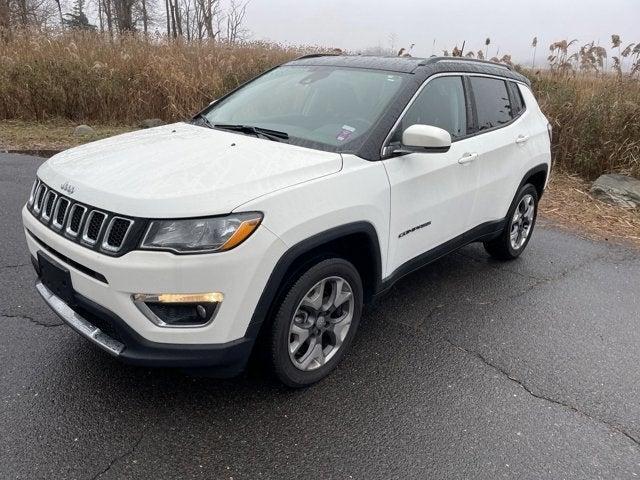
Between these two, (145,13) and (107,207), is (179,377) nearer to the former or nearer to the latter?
(107,207)

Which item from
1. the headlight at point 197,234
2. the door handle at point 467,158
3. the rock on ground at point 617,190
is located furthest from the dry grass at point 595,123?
the headlight at point 197,234

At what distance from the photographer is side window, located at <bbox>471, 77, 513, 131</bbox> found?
4004mm

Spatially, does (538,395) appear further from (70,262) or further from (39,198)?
(39,198)

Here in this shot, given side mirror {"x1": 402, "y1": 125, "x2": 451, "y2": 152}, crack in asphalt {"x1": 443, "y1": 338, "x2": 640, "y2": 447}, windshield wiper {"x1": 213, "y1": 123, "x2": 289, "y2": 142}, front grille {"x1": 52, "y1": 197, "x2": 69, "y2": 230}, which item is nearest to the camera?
front grille {"x1": 52, "y1": 197, "x2": 69, "y2": 230}

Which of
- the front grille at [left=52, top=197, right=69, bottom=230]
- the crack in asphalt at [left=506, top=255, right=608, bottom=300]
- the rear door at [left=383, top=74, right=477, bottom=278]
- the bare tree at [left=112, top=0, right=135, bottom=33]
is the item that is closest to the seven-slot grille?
the front grille at [left=52, top=197, right=69, bottom=230]

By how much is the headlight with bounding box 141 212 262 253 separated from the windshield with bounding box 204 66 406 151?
0.95 metres

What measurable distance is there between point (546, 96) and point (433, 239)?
6341mm

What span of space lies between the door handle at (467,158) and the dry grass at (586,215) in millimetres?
3152

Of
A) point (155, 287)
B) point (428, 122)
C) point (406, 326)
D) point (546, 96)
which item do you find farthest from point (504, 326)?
point (546, 96)

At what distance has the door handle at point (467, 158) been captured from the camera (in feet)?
11.8

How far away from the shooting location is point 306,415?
8.94ft

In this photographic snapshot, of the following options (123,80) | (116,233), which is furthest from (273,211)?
(123,80)

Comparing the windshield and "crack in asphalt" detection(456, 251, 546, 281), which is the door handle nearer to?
the windshield

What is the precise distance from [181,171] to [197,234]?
0.45m
